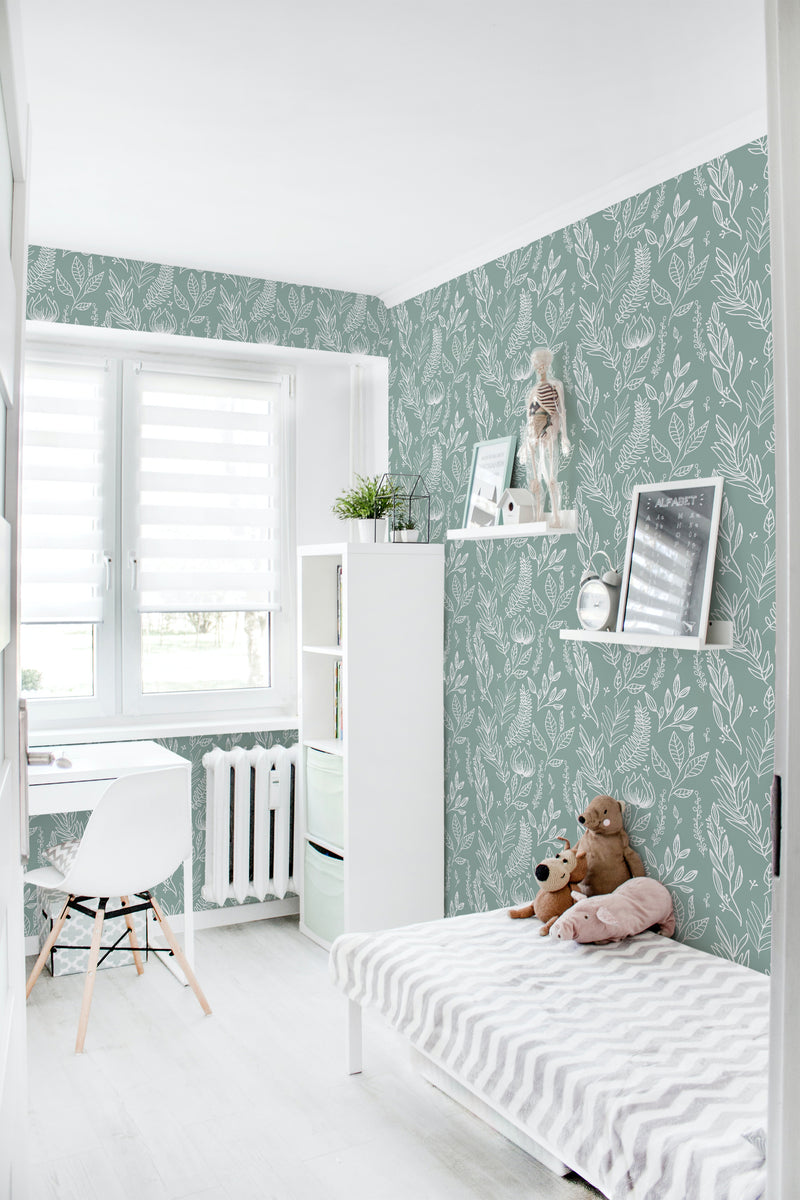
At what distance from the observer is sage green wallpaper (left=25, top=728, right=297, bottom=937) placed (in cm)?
384

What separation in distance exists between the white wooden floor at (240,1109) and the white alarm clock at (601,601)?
1421 mm

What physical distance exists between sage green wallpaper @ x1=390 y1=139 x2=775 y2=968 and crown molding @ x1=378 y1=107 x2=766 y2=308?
0.04 m

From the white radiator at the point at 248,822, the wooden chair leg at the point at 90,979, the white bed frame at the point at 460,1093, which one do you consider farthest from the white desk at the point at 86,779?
the white bed frame at the point at 460,1093

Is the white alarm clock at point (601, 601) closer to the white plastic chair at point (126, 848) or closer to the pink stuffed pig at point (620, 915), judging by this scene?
the pink stuffed pig at point (620, 915)

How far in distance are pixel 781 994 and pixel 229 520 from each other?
11.7 ft

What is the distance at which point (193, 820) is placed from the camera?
4227 mm

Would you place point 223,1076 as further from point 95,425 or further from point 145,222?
point 145,222

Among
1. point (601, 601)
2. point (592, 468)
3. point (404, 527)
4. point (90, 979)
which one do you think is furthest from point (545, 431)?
point (90, 979)

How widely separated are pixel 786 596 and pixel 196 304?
3458 mm

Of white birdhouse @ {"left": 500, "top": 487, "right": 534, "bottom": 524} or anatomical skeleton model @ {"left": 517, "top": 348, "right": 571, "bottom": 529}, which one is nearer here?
anatomical skeleton model @ {"left": 517, "top": 348, "right": 571, "bottom": 529}

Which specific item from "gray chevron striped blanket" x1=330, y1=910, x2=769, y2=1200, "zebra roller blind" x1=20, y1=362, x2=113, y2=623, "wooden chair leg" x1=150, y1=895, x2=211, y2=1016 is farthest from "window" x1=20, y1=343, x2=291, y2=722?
"gray chevron striped blanket" x1=330, y1=910, x2=769, y2=1200

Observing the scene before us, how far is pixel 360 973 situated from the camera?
2.77 m

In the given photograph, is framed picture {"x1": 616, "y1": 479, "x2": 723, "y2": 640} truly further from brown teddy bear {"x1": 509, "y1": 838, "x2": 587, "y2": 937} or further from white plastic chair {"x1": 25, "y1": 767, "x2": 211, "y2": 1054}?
white plastic chair {"x1": 25, "y1": 767, "x2": 211, "y2": 1054}

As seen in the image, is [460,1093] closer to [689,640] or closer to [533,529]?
[689,640]
